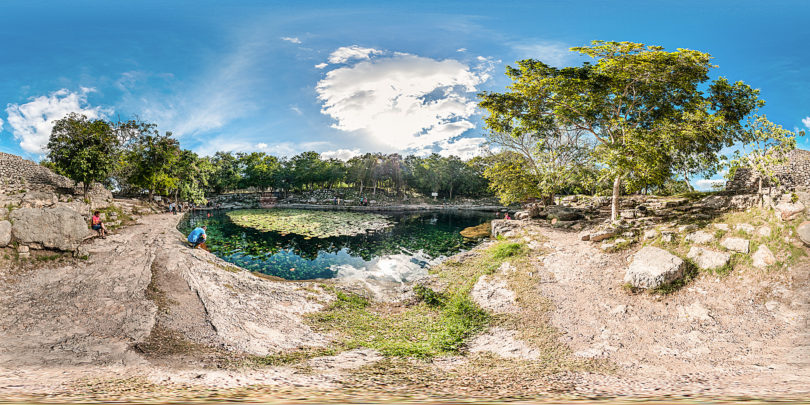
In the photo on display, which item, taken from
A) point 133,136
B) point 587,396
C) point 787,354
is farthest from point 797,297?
point 133,136

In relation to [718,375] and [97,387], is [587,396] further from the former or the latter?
[97,387]

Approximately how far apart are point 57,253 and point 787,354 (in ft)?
56.8

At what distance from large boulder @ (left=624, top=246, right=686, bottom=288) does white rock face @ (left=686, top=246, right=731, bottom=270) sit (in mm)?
428

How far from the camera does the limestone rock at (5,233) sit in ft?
28.2

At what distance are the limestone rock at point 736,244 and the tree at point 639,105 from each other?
467 centimetres

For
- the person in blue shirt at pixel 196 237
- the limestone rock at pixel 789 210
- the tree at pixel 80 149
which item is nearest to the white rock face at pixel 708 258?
the limestone rock at pixel 789 210

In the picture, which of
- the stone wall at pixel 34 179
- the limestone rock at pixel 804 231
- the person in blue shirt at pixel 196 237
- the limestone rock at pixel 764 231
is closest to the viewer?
the limestone rock at pixel 804 231

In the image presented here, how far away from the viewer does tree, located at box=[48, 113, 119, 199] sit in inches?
898

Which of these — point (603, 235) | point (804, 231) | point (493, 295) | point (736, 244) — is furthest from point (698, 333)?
point (603, 235)

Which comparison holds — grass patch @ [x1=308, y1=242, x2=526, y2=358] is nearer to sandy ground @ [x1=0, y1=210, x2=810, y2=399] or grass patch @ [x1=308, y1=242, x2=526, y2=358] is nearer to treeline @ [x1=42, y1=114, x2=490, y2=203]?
sandy ground @ [x1=0, y1=210, x2=810, y2=399]

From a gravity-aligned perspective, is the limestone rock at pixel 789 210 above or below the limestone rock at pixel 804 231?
above

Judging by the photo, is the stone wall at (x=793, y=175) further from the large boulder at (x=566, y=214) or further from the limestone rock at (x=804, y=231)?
the limestone rock at (x=804, y=231)

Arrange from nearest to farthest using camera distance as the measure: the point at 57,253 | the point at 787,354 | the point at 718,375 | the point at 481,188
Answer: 1. the point at 718,375
2. the point at 787,354
3. the point at 57,253
4. the point at 481,188

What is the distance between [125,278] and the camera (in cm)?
808
